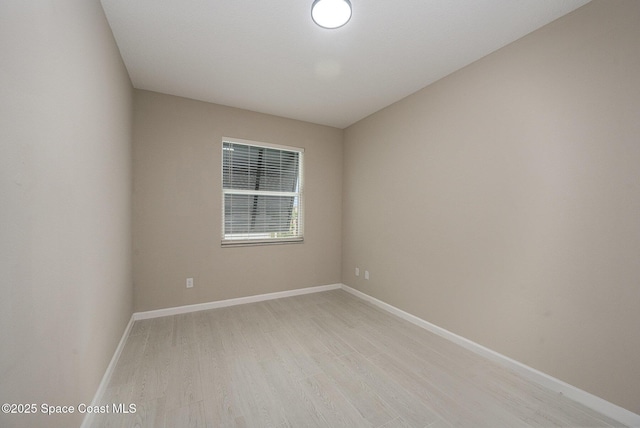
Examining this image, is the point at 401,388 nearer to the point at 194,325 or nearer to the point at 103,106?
the point at 194,325

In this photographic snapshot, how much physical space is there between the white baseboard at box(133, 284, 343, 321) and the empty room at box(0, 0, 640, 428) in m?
0.03

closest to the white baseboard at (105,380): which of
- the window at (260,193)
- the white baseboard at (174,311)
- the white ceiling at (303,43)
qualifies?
the white baseboard at (174,311)

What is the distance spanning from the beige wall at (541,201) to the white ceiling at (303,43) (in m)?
0.29

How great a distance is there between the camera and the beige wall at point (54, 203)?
805 millimetres

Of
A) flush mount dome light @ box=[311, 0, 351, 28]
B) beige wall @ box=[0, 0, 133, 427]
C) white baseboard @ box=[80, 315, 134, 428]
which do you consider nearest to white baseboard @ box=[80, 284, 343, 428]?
white baseboard @ box=[80, 315, 134, 428]

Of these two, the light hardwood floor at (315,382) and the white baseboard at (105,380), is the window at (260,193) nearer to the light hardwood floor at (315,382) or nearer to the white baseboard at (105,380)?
the light hardwood floor at (315,382)

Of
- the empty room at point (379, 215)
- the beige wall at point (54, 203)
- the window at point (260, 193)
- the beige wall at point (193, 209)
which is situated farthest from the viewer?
the window at point (260, 193)

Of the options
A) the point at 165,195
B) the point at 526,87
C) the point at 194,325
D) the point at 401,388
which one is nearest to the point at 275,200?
the point at 165,195

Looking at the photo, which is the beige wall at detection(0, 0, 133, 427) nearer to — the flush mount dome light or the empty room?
the empty room

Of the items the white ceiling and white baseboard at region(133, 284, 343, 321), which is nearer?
the white ceiling

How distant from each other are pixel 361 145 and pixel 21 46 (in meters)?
3.44

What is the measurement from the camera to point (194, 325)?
2766 mm

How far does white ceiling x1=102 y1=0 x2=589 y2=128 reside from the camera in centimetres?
174

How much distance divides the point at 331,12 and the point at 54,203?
1903 millimetres
